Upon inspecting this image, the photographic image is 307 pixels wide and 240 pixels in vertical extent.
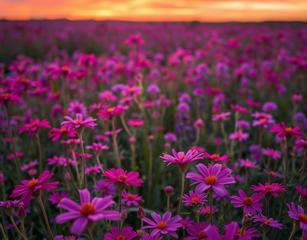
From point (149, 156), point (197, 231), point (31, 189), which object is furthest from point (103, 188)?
point (149, 156)

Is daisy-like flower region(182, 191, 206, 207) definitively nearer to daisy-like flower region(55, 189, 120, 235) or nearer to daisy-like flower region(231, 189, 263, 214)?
daisy-like flower region(231, 189, 263, 214)

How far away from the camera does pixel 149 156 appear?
2.64m

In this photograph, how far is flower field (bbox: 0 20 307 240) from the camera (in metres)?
1.20

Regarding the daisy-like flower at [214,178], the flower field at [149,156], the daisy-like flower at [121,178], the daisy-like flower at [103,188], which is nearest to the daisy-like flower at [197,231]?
the flower field at [149,156]

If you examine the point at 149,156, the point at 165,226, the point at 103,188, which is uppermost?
the point at 165,226

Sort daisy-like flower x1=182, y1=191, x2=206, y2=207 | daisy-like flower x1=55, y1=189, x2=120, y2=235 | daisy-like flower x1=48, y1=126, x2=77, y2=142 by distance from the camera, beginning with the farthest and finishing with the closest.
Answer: daisy-like flower x1=48, y1=126, x2=77, y2=142 < daisy-like flower x1=182, y1=191, x2=206, y2=207 < daisy-like flower x1=55, y1=189, x2=120, y2=235

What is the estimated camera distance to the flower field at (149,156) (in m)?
1.20

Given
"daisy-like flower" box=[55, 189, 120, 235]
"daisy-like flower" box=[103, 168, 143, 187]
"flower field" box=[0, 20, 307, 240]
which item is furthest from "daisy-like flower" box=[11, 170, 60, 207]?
"daisy-like flower" box=[55, 189, 120, 235]

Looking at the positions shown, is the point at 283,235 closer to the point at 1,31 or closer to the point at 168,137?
the point at 168,137

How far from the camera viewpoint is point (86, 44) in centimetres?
935

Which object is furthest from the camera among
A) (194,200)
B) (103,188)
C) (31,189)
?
(103,188)

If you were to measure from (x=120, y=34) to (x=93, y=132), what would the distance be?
855 centimetres

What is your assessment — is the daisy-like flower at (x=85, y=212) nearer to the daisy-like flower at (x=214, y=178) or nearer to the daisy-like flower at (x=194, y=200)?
the daisy-like flower at (x=214, y=178)

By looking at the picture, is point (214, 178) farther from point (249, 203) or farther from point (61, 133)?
point (61, 133)
